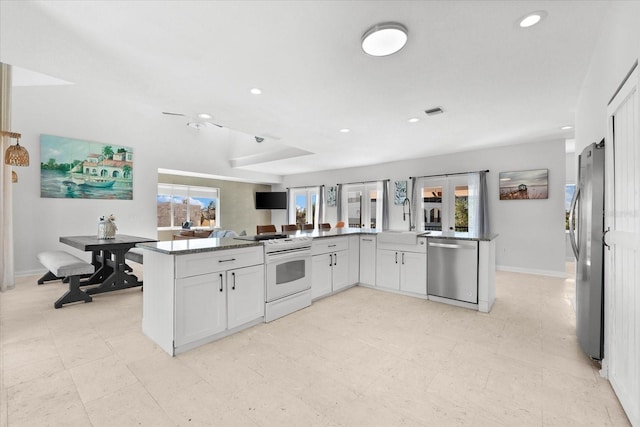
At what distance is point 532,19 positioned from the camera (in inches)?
75.2

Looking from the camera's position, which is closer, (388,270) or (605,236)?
(605,236)

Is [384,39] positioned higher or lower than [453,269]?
higher

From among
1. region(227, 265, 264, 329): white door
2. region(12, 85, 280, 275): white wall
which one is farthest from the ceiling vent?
region(12, 85, 280, 275): white wall

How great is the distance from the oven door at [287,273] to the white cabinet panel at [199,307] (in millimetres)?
537

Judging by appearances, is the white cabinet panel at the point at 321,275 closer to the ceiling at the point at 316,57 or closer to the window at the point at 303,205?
the ceiling at the point at 316,57

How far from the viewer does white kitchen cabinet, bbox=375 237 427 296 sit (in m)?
3.66

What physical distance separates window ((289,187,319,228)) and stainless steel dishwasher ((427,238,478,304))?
19.5 ft

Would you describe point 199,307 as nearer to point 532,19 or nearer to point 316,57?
point 316,57

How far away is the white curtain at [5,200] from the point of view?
159 inches

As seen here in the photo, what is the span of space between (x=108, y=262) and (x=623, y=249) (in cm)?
568

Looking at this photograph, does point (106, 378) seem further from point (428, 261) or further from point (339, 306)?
point (428, 261)

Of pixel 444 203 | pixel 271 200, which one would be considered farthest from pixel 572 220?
pixel 271 200

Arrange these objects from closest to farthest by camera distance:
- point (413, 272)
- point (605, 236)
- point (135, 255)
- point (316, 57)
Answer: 1. point (605, 236)
2. point (316, 57)
3. point (413, 272)
4. point (135, 255)

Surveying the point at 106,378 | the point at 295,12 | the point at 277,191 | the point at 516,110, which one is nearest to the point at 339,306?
the point at 106,378
